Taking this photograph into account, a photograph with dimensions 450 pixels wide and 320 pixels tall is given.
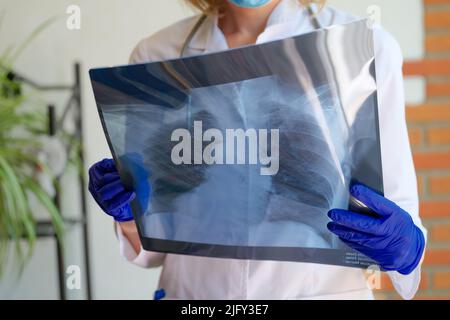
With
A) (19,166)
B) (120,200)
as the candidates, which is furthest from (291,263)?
(19,166)

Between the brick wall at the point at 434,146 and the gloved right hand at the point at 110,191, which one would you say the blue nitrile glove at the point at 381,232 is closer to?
the gloved right hand at the point at 110,191

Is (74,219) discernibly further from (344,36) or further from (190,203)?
(344,36)

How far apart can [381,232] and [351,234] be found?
0.15 feet

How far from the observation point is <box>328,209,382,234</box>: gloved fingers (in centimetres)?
90

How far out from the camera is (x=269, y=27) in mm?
1110

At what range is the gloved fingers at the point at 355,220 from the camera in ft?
2.94

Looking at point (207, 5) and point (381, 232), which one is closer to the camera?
point (381, 232)

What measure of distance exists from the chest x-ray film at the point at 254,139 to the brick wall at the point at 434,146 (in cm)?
70

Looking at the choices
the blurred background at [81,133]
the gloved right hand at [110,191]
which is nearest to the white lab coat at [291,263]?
the gloved right hand at [110,191]

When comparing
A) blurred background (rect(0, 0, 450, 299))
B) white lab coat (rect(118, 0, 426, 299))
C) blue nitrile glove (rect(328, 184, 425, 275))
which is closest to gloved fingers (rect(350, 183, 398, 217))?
blue nitrile glove (rect(328, 184, 425, 275))

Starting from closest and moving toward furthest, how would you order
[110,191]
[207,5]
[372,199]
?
[372,199] < [110,191] < [207,5]

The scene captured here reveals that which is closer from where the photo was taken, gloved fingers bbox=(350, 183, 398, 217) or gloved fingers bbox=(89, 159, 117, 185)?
gloved fingers bbox=(350, 183, 398, 217)

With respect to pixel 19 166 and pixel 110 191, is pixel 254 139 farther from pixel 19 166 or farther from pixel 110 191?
pixel 19 166

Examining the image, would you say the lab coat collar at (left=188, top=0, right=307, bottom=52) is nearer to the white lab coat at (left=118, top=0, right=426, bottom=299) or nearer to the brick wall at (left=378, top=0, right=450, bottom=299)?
the white lab coat at (left=118, top=0, right=426, bottom=299)
